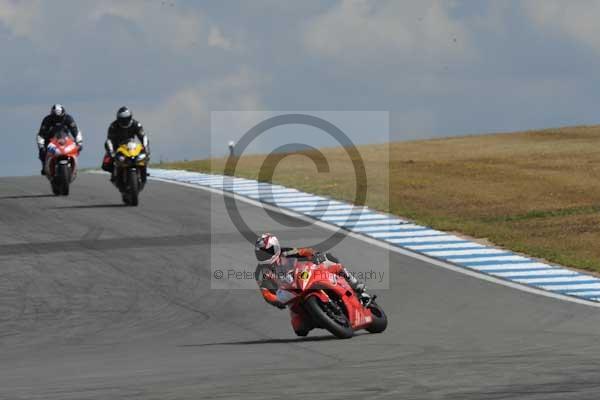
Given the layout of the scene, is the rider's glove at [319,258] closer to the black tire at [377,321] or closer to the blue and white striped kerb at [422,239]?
the black tire at [377,321]

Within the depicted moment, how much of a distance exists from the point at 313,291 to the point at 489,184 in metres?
21.7

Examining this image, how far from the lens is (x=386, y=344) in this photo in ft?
43.5

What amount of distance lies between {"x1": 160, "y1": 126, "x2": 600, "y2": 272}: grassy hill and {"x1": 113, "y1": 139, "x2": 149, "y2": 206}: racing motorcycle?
5418mm

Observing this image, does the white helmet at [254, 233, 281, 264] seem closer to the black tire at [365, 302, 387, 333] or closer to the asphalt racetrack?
the asphalt racetrack

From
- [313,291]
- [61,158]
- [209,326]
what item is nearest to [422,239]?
[209,326]

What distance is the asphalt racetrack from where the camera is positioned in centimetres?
941

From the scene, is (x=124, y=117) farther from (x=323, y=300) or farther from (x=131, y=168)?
(x=323, y=300)

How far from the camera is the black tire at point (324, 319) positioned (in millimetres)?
13406

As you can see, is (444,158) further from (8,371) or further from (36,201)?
(8,371)

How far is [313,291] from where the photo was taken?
1355 cm

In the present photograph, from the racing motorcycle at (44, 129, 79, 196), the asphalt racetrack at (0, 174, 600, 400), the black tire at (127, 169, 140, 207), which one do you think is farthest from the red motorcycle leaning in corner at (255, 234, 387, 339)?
the racing motorcycle at (44, 129, 79, 196)

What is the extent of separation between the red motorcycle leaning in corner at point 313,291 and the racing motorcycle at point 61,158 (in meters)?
14.6

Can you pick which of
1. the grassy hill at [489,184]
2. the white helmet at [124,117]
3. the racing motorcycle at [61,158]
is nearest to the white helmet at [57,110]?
the racing motorcycle at [61,158]

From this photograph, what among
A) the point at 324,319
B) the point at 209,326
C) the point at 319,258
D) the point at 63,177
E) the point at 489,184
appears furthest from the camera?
the point at 489,184
